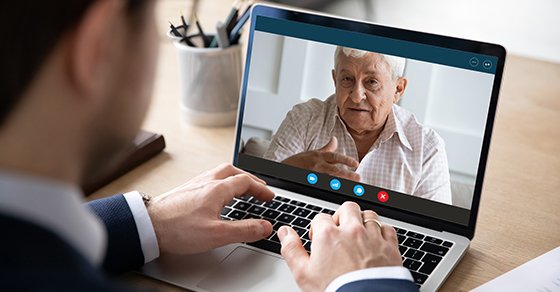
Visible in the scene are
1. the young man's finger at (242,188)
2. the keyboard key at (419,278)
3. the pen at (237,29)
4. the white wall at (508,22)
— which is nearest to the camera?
the keyboard key at (419,278)

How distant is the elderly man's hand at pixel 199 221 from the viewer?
1.08 metres

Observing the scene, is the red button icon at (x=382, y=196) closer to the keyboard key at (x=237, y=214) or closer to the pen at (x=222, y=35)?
the keyboard key at (x=237, y=214)

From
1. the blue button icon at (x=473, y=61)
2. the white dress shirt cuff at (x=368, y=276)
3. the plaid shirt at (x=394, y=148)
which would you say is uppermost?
the blue button icon at (x=473, y=61)

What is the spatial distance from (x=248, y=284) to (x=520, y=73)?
99cm

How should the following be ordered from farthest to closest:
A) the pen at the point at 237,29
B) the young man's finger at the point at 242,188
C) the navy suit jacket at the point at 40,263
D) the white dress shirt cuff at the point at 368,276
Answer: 1. the pen at the point at 237,29
2. the young man's finger at the point at 242,188
3. the white dress shirt cuff at the point at 368,276
4. the navy suit jacket at the point at 40,263

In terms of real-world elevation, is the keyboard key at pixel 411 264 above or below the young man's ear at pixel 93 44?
below

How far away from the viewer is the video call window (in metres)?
1.16

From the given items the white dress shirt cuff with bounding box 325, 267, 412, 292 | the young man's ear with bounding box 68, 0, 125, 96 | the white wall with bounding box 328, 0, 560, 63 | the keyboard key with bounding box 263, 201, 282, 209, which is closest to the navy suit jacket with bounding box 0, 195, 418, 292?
the young man's ear with bounding box 68, 0, 125, 96

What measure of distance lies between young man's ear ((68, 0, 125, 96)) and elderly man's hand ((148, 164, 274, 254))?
465 millimetres

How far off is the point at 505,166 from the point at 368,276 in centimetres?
58

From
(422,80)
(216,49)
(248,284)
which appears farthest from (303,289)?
(216,49)

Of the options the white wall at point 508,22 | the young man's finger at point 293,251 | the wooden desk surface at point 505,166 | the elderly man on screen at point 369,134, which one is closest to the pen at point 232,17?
the wooden desk surface at point 505,166

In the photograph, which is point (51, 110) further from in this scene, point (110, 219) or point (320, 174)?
point (320, 174)

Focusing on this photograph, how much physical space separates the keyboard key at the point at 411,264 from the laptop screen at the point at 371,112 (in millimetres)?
114
